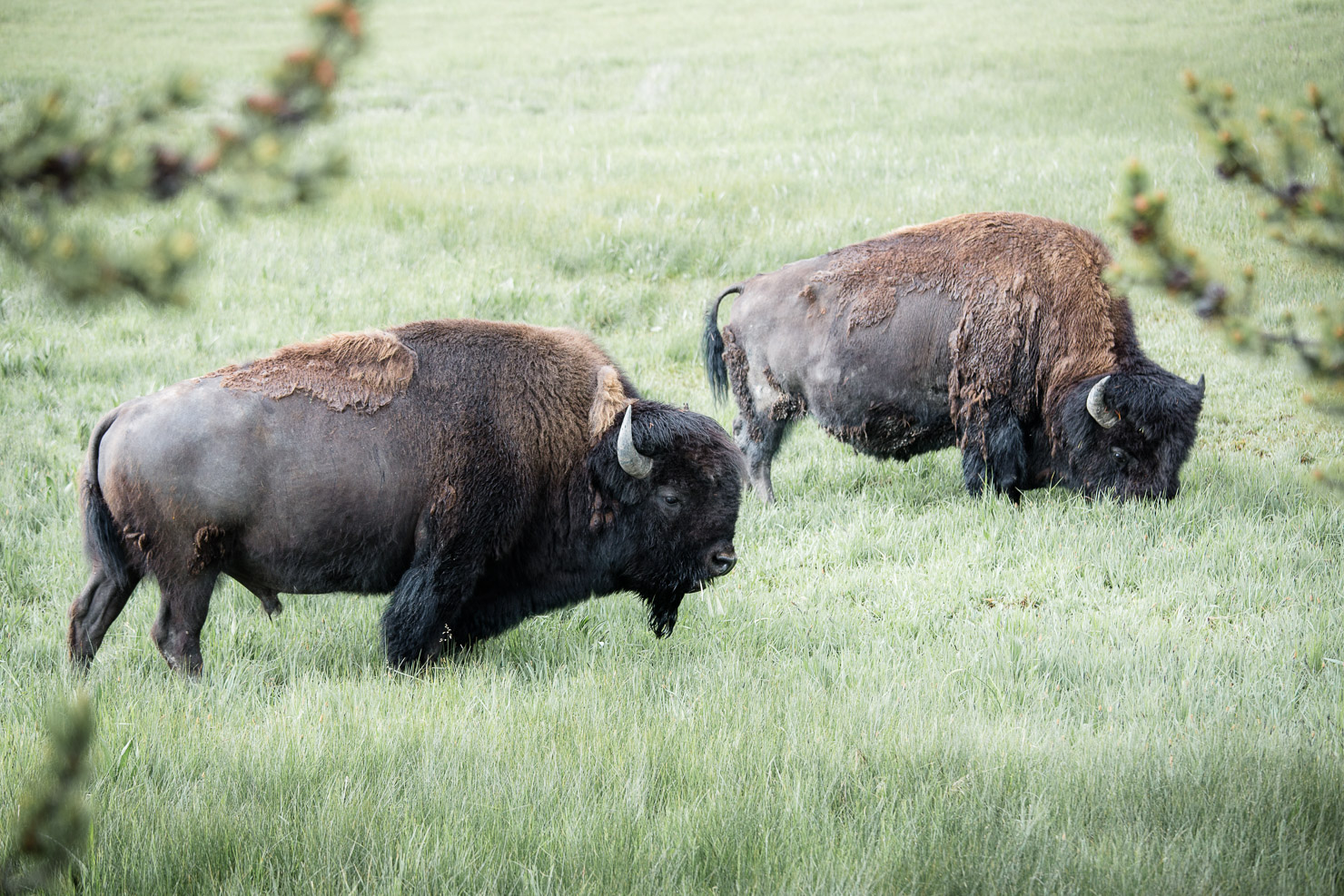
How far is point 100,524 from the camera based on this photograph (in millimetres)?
4578

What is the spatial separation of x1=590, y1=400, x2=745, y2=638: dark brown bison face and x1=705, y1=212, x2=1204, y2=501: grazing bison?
2660mm

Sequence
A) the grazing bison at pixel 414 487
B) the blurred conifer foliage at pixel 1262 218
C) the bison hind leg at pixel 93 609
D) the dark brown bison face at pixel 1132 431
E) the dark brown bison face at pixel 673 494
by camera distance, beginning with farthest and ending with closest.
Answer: the dark brown bison face at pixel 1132 431 < the dark brown bison face at pixel 673 494 < the bison hind leg at pixel 93 609 < the grazing bison at pixel 414 487 < the blurred conifer foliage at pixel 1262 218

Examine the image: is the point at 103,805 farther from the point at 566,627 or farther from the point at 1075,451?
the point at 1075,451

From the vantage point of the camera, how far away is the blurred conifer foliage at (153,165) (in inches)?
59.8

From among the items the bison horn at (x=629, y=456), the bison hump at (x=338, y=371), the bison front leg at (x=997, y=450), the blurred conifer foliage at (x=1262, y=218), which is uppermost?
the blurred conifer foliage at (x=1262, y=218)

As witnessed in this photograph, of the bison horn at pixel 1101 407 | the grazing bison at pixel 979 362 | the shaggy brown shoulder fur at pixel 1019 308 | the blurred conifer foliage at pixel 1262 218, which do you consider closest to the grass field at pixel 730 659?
the grazing bison at pixel 979 362

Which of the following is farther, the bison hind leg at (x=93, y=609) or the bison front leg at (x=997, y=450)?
the bison front leg at (x=997, y=450)

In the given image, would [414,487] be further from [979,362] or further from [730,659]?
[979,362]

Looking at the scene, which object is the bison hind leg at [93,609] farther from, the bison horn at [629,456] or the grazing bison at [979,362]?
the grazing bison at [979,362]

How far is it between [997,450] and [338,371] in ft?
14.8

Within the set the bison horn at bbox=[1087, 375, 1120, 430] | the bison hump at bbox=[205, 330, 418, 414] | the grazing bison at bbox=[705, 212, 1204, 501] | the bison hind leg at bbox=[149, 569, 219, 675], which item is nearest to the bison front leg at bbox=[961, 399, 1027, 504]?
the grazing bison at bbox=[705, 212, 1204, 501]

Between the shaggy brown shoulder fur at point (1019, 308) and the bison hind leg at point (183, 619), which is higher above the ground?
the shaggy brown shoulder fur at point (1019, 308)

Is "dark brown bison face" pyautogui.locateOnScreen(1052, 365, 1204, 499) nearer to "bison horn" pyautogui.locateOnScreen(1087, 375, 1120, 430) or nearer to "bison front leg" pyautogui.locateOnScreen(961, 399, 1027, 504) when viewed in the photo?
"bison horn" pyautogui.locateOnScreen(1087, 375, 1120, 430)

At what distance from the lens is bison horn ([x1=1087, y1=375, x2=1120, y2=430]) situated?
22.7 ft
